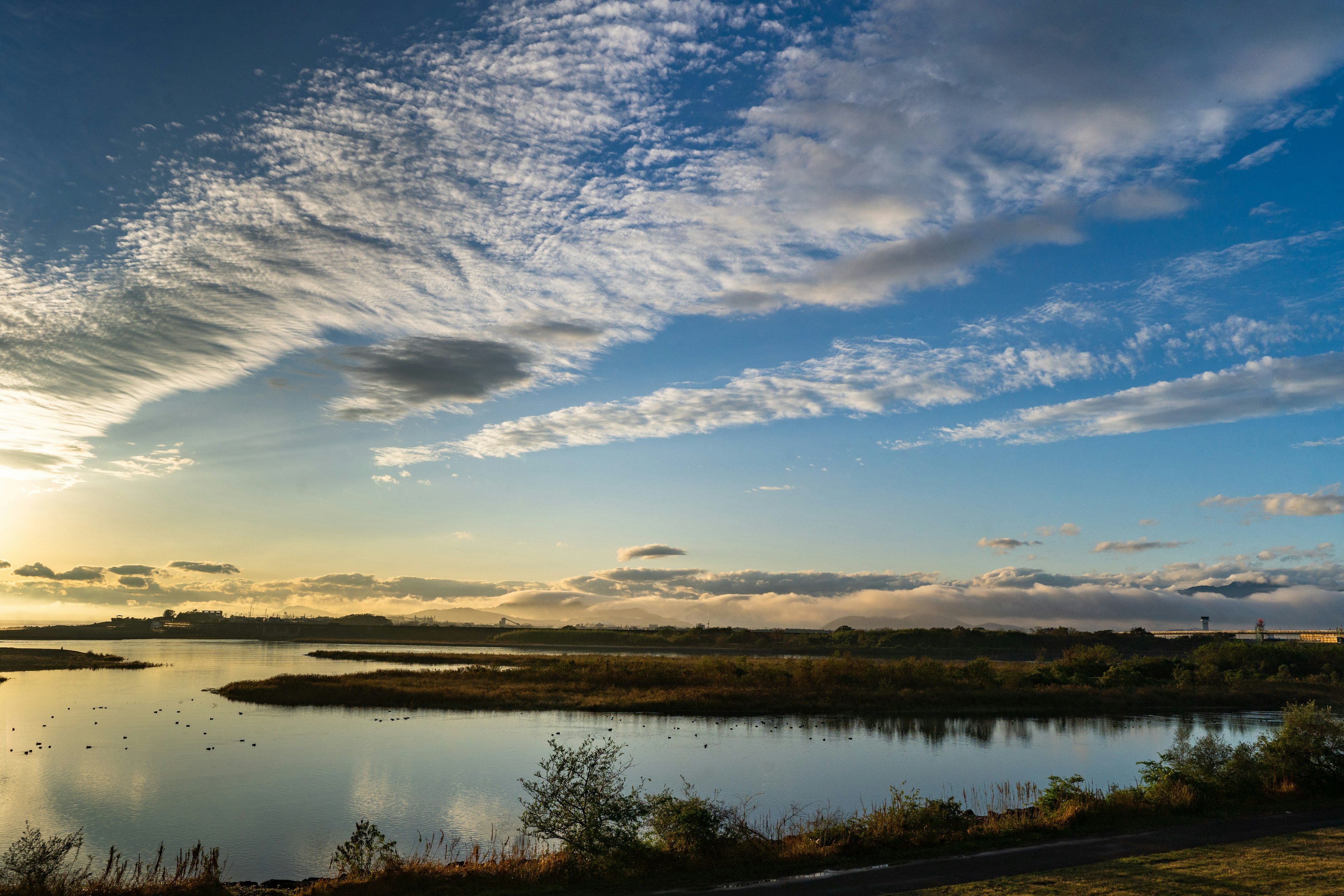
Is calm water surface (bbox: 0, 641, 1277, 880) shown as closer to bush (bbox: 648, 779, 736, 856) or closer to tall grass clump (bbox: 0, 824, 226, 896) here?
tall grass clump (bbox: 0, 824, 226, 896)

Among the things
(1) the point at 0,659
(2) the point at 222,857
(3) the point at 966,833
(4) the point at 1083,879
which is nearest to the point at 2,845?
(2) the point at 222,857

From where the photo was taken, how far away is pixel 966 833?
77.6ft

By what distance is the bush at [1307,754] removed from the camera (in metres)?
28.8

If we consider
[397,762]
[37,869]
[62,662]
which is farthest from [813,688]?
[62,662]

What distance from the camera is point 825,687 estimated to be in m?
75.9

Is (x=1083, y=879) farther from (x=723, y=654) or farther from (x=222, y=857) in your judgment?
(x=723, y=654)

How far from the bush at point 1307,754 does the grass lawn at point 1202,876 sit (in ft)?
31.0

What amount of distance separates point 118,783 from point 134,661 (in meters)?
97.6

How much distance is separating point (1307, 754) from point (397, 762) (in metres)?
40.7

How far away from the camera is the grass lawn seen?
1688 cm

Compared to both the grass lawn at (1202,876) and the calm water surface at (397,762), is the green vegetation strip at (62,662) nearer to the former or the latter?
the calm water surface at (397,762)

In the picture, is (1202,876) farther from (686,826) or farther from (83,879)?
(83,879)

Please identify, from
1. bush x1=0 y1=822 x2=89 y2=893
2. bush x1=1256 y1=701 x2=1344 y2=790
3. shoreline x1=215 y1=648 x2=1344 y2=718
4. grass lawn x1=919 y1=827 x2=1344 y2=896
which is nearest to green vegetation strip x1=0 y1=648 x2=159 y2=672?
shoreline x1=215 y1=648 x2=1344 y2=718

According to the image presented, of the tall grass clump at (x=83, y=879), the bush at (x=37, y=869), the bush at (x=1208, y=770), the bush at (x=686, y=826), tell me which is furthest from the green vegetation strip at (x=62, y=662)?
the bush at (x=1208, y=770)
